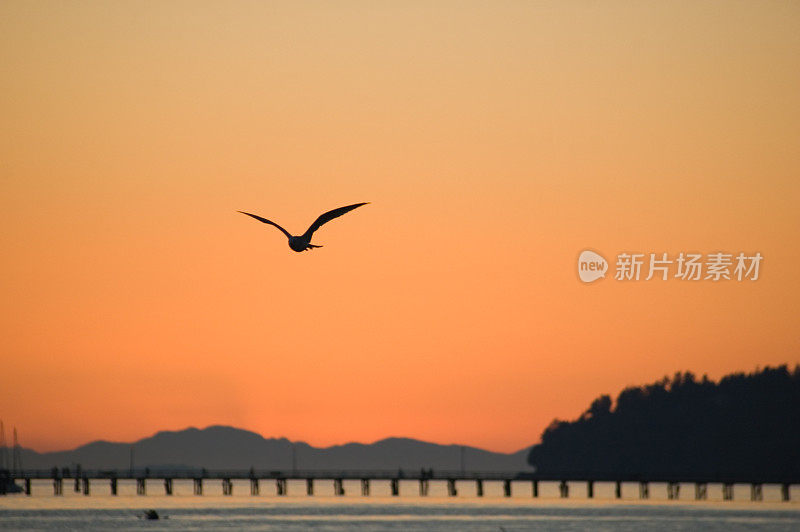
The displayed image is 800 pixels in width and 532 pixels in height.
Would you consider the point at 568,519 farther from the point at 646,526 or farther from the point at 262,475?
the point at 262,475

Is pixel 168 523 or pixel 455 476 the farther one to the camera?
pixel 455 476

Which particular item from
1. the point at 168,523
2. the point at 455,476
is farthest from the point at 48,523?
the point at 455,476

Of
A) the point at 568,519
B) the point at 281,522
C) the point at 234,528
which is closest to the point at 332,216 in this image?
the point at 234,528

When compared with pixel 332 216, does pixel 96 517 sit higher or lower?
lower

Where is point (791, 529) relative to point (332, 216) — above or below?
below

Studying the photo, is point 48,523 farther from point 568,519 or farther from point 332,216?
point 332,216

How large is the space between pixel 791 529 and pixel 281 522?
55.5m

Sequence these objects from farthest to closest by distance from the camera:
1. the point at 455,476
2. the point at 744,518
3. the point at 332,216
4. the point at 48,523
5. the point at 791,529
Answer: the point at 455,476 < the point at 744,518 < the point at 48,523 < the point at 791,529 < the point at 332,216

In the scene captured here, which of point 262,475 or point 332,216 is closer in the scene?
point 332,216

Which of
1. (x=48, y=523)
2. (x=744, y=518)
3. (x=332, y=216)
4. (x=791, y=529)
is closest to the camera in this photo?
(x=332, y=216)

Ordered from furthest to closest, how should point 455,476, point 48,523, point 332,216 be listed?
point 455,476, point 48,523, point 332,216

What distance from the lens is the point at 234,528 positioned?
141 m

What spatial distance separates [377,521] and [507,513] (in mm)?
33794

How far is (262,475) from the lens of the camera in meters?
194
